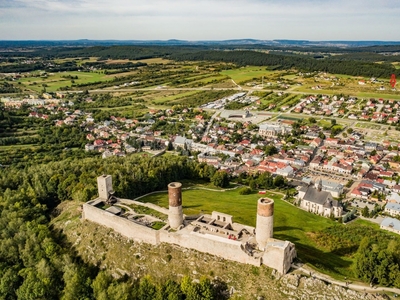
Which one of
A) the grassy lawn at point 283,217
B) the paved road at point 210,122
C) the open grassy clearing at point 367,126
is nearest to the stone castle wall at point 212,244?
the grassy lawn at point 283,217

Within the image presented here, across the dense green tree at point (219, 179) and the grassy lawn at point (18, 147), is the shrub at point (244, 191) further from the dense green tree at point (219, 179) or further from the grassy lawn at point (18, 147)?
the grassy lawn at point (18, 147)

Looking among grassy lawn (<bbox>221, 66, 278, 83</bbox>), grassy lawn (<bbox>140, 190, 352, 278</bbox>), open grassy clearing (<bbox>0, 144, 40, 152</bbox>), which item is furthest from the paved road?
grassy lawn (<bbox>221, 66, 278, 83</bbox>)

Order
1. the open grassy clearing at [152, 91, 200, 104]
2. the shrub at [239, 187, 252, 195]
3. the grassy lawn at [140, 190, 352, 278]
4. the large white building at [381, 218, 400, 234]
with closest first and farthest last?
the grassy lawn at [140, 190, 352, 278] < the large white building at [381, 218, 400, 234] < the shrub at [239, 187, 252, 195] < the open grassy clearing at [152, 91, 200, 104]

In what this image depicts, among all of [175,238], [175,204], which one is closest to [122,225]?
[175,238]

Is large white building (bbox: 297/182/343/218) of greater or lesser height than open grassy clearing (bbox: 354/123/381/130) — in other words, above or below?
above

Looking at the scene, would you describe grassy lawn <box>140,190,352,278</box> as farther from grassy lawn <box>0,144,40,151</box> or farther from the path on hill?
grassy lawn <box>0,144,40,151</box>

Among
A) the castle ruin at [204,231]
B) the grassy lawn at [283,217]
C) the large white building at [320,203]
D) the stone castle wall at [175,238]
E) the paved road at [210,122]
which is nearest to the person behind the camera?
the castle ruin at [204,231]
